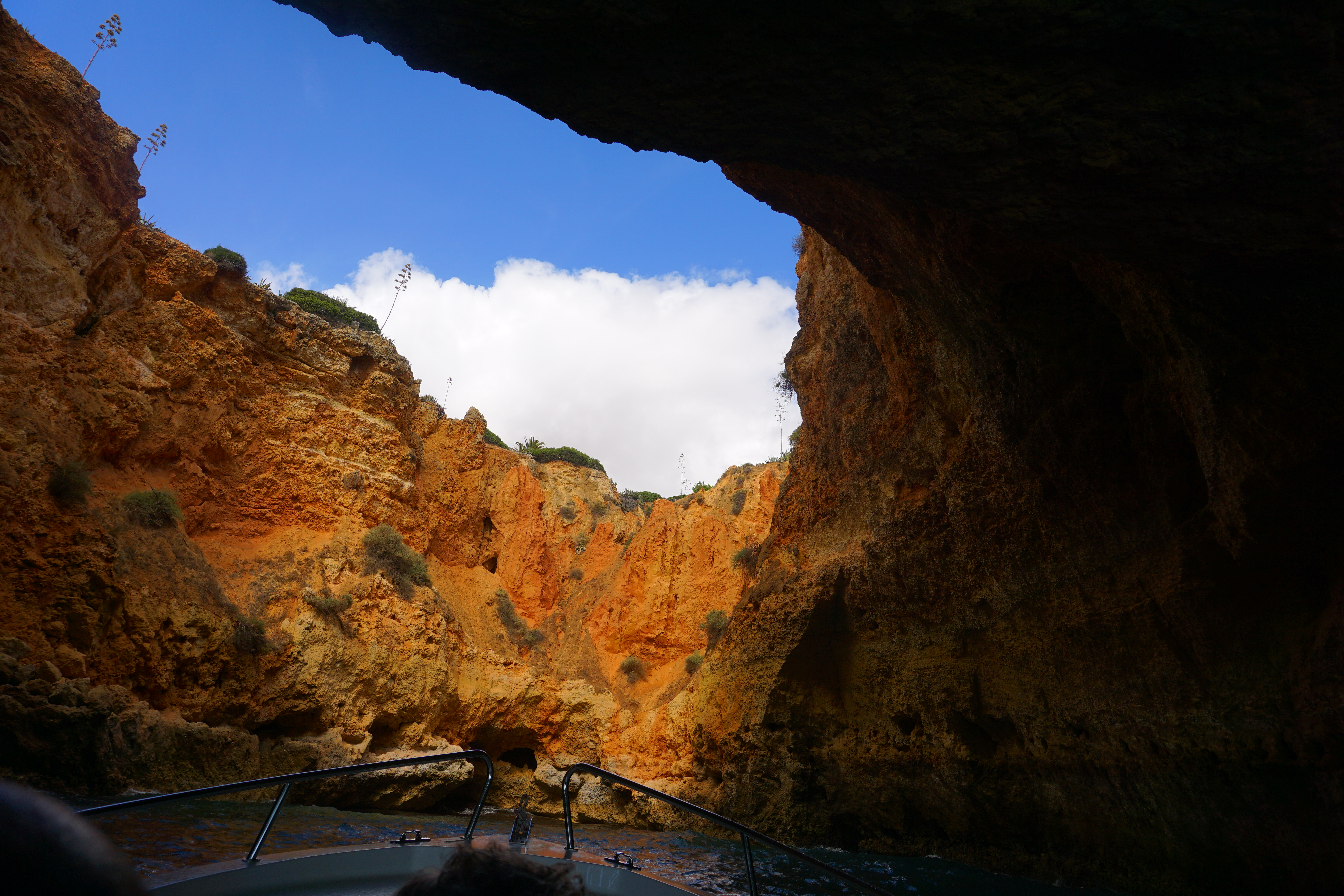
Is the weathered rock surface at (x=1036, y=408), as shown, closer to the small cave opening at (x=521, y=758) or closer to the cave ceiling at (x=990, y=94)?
the cave ceiling at (x=990, y=94)

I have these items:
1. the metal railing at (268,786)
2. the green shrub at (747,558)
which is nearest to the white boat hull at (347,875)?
the metal railing at (268,786)

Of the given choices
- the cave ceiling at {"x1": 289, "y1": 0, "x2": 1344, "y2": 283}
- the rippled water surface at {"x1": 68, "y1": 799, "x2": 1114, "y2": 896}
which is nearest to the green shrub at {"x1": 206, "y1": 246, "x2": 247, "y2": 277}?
the rippled water surface at {"x1": 68, "y1": 799, "x2": 1114, "y2": 896}

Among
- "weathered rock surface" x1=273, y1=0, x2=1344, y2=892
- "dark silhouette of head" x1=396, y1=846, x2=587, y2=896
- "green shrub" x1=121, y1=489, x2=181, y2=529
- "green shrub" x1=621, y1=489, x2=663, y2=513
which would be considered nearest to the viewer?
"dark silhouette of head" x1=396, y1=846, x2=587, y2=896

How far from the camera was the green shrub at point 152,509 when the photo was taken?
13953mm

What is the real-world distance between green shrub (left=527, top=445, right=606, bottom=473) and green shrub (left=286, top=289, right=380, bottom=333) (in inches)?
580

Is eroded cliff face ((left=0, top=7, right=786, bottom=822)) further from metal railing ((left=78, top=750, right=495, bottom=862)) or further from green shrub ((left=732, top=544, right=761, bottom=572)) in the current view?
metal railing ((left=78, top=750, right=495, bottom=862))

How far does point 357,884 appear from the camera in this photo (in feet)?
12.0

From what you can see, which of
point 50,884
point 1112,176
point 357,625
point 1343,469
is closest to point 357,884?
point 50,884

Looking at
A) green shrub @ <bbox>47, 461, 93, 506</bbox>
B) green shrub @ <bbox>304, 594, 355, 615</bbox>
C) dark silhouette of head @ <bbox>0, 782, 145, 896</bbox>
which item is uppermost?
green shrub @ <bbox>47, 461, 93, 506</bbox>

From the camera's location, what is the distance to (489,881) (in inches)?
58.4

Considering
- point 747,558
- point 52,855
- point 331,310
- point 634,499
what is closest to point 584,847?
point 52,855

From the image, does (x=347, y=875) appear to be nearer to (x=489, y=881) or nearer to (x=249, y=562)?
(x=489, y=881)

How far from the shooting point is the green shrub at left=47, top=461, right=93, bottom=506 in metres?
11.4

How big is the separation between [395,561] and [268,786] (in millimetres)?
16209
